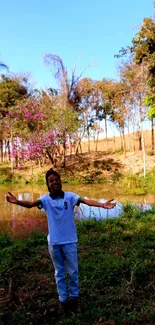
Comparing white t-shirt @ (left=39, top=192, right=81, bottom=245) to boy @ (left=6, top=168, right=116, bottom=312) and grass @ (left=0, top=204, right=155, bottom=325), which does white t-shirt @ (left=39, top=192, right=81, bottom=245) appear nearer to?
boy @ (left=6, top=168, right=116, bottom=312)

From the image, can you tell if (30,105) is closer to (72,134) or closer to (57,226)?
(72,134)

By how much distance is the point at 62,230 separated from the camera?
3416 mm

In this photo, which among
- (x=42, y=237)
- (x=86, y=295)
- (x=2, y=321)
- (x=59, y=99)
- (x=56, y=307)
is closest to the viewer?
(x=2, y=321)

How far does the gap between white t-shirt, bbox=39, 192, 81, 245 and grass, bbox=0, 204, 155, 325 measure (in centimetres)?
76

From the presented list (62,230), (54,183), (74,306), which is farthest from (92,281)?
(54,183)

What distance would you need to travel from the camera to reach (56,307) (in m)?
3.62

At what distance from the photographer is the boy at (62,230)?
134 inches

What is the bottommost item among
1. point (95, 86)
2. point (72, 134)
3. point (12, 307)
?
point (12, 307)

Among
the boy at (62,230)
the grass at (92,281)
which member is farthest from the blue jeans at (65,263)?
the grass at (92,281)

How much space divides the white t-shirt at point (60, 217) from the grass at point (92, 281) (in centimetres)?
76

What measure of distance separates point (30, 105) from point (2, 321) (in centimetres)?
2023

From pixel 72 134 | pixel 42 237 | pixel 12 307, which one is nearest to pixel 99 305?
pixel 12 307

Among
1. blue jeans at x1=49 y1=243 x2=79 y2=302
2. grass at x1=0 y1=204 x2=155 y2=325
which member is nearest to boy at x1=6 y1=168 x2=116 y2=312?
blue jeans at x1=49 y1=243 x2=79 y2=302

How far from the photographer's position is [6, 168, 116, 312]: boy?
3410 mm
